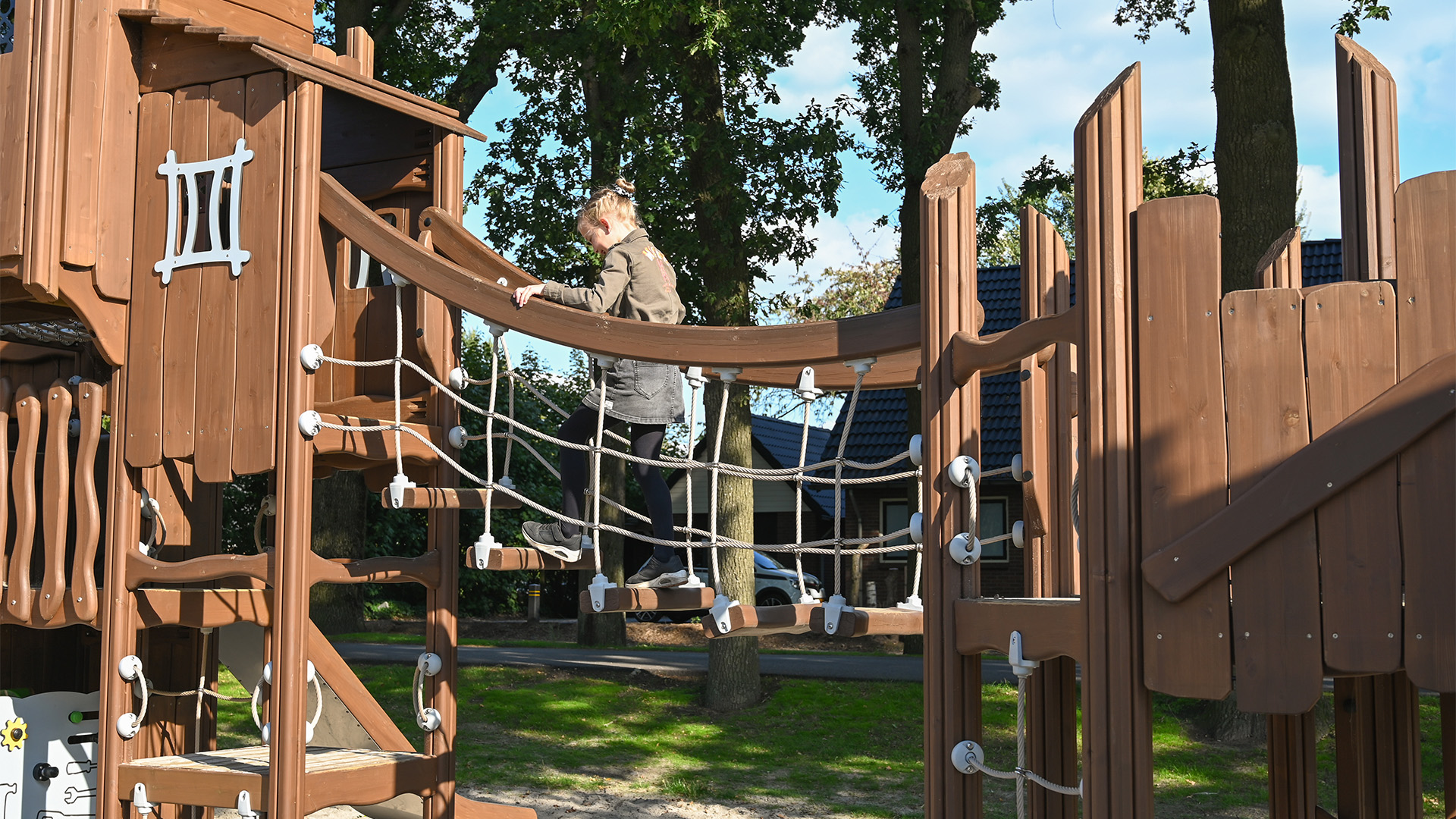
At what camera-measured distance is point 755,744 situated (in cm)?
943

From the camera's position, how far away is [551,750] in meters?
9.24

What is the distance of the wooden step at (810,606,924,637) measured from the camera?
367cm

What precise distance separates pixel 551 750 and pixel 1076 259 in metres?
7.18

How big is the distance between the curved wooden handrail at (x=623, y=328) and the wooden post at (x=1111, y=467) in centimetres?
73

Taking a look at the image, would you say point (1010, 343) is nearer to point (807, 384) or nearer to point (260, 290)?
point (807, 384)

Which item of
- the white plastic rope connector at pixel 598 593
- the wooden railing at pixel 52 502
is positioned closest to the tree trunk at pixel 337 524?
the wooden railing at pixel 52 502

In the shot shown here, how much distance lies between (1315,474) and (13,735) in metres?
5.21

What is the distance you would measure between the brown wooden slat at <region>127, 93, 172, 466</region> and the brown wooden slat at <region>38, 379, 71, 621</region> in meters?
0.50

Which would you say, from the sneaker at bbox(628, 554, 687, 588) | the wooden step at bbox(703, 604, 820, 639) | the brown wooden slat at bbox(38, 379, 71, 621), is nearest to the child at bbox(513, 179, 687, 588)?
the sneaker at bbox(628, 554, 687, 588)

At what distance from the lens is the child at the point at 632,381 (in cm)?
454

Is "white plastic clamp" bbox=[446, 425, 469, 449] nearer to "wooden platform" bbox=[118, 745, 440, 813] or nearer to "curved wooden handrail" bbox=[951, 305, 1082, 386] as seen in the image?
"wooden platform" bbox=[118, 745, 440, 813]

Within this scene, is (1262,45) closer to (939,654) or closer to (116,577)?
(939,654)

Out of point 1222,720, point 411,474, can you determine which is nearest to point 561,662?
point 1222,720

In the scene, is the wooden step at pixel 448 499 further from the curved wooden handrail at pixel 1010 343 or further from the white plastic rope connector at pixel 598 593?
the curved wooden handrail at pixel 1010 343
